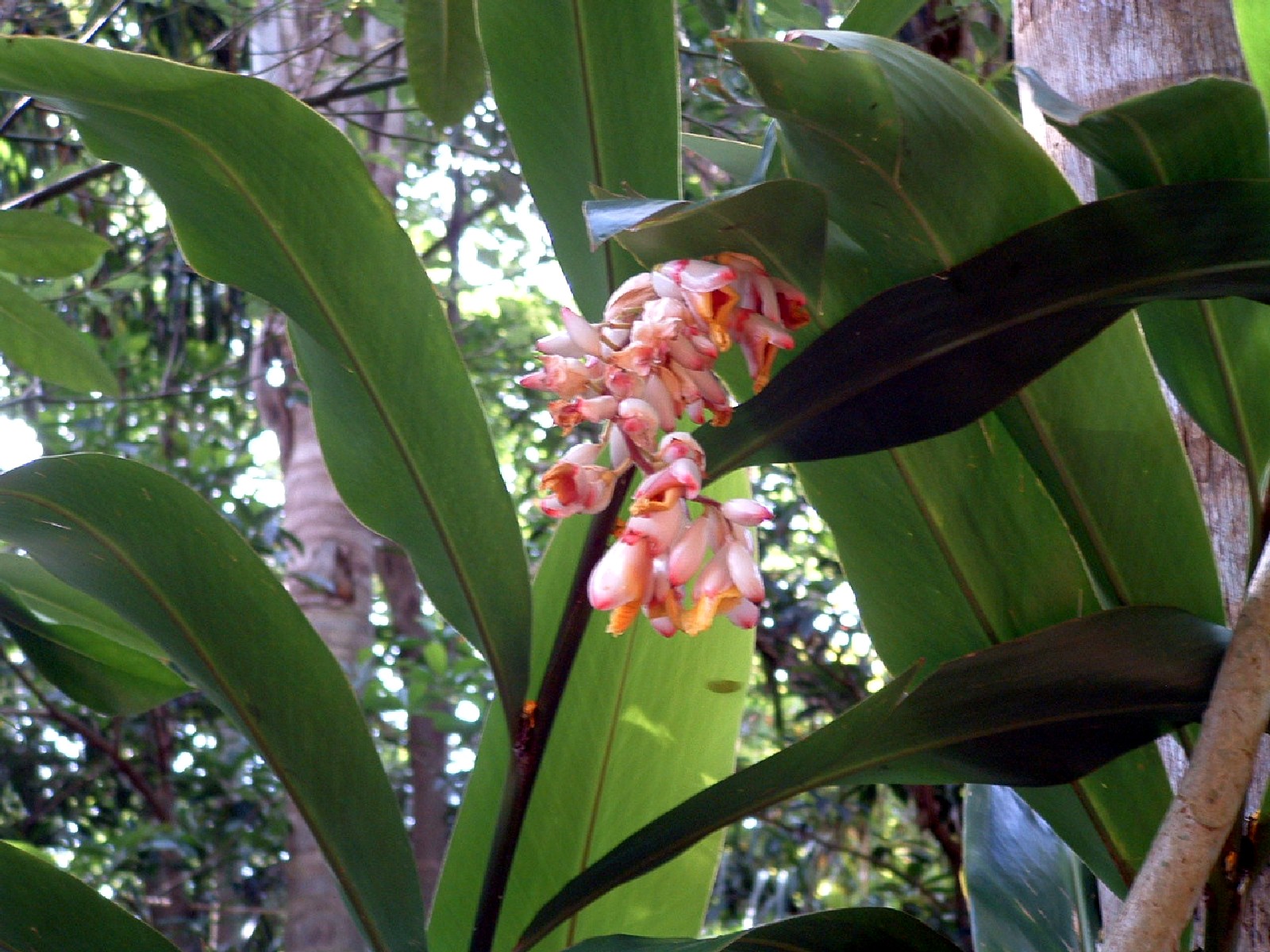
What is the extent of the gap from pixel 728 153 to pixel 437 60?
0.65 meters

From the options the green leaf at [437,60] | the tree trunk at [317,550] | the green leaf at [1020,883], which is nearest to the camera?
the green leaf at [1020,883]

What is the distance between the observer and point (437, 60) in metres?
1.23

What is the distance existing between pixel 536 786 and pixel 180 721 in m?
2.43

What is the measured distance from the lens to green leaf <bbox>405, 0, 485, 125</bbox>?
1.21 metres

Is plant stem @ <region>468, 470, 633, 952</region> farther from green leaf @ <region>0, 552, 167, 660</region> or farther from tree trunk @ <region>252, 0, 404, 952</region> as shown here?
tree trunk @ <region>252, 0, 404, 952</region>

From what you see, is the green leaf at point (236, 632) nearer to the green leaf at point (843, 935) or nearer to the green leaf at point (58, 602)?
the green leaf at point (843, 935)

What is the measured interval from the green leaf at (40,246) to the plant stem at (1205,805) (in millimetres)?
1029

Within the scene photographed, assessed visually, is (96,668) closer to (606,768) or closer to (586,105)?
(606,768)

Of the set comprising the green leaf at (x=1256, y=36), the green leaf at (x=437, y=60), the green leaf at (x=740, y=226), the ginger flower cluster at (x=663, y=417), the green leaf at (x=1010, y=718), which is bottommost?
the green leaf at (x=1010, y=718)

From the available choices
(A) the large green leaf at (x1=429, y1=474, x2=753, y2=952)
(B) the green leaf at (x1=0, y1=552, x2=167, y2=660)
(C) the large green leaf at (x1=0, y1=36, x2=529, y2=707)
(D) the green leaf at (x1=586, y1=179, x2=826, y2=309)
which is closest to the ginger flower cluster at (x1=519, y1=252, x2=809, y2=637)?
(D) the green leaf at (x1=586, y1=179, x2=826, y2=309)

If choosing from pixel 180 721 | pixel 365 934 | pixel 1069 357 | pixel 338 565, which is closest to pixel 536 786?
pixel 365 934

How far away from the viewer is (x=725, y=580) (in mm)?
485

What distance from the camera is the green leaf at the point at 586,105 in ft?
1.93

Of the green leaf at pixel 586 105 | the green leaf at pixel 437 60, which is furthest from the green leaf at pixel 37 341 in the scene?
the green leaf at pixel 586 105
